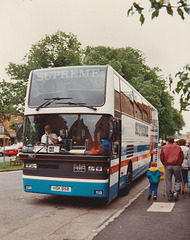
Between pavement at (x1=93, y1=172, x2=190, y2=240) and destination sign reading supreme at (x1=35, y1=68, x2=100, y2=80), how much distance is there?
3.56 meters

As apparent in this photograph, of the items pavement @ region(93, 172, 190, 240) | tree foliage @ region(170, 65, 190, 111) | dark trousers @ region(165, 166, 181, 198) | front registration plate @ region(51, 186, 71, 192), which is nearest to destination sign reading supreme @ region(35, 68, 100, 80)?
front registration plate @ region(51, 186, 71, 192)

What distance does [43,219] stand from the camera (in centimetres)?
717

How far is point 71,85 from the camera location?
878 centimetres

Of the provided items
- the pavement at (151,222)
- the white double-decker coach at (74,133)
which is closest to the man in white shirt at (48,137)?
the white double-decker coach at (74,133)

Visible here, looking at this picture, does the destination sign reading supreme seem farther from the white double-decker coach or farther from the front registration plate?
the front registration plate

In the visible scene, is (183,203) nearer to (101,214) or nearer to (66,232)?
(101,214)

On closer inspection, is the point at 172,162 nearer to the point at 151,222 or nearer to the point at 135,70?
the point at 151,222

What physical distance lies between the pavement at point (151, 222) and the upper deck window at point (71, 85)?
2826 millimetres

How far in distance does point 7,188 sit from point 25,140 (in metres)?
4.13

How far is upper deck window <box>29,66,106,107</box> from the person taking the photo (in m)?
8.51

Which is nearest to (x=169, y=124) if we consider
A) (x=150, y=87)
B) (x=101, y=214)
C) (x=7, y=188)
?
(x=150, y=87)

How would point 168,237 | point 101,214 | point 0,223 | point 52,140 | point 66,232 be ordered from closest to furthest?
point 168,237, point 66,232, point 0,223, point 101,214, point 52,140

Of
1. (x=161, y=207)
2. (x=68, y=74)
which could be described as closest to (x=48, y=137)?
(x=68, y=74)

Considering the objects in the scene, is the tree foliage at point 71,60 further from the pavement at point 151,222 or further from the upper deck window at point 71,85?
the pavement at point 151,222
